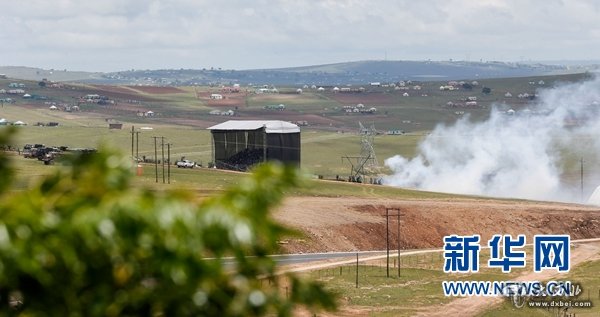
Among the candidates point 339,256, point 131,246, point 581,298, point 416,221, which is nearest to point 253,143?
point 416,221

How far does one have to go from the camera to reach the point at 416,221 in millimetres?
135250

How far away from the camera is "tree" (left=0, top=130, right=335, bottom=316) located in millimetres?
8758

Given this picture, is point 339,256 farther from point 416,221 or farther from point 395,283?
point 416,221

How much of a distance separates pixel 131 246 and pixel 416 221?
12725cm

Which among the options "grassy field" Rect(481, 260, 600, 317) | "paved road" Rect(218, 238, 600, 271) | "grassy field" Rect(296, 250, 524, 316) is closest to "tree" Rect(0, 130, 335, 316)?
"grassy field" Rect(296, 250, 524, 316)

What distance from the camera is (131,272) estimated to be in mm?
9297

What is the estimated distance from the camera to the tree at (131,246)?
876 cm

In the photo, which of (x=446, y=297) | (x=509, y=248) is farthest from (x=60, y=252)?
(x=509, y=248)

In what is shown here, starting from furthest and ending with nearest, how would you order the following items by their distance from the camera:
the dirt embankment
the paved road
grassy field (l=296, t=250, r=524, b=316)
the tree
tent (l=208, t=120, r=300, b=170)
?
tent (l=208, t=120, r=300, b=170) < the dirt embankment < the paved road < grassy field (l=296, t=250, r=524, b=316) < the tree

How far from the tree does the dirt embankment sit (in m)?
107

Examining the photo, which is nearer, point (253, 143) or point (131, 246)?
point (131, 246)

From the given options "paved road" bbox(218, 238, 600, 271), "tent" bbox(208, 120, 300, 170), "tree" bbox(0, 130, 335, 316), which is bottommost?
"paved road" bbox(218, 238, 600, 271)

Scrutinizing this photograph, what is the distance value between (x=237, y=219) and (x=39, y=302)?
1756 mm

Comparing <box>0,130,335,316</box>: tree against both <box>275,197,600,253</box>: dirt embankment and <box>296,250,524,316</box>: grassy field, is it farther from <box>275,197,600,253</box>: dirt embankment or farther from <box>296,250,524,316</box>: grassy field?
<box>275,197,600,253</box>: dirt embankment
